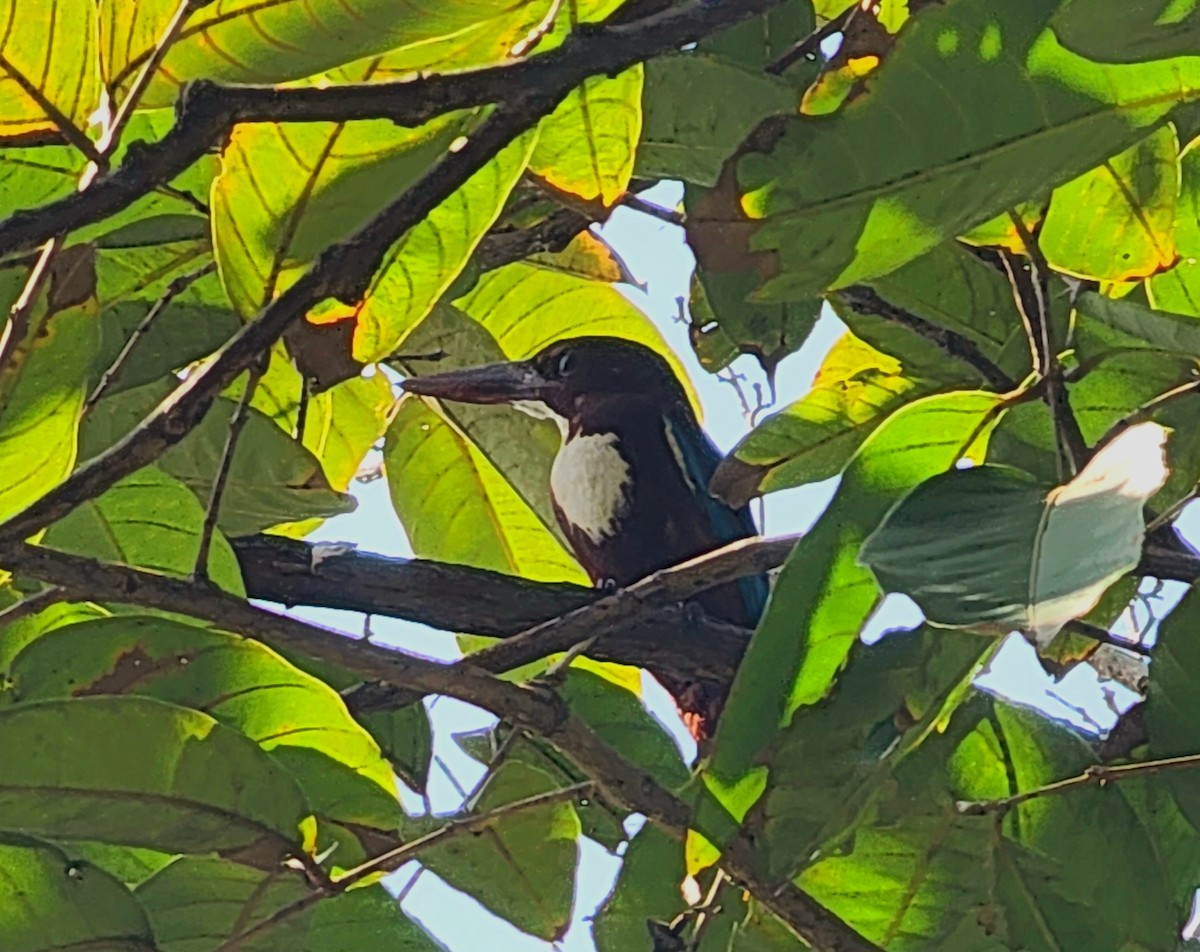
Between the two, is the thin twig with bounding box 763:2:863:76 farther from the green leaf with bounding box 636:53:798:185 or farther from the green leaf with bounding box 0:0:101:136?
the green leaf with bounding box 0:0:101:136

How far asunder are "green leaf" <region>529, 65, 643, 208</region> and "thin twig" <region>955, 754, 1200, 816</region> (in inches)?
14.9

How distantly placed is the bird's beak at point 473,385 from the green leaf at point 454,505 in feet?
0.09

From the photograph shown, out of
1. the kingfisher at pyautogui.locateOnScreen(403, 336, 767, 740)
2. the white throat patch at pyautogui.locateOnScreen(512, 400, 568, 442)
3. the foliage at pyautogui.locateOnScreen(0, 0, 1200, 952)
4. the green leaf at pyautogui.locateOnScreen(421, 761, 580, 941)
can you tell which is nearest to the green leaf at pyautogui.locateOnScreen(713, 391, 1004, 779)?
the foliage at pyautogui.locateOnScreen(0, 0, 1200, 952)

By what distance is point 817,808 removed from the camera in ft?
2.45

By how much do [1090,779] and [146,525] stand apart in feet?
1.79

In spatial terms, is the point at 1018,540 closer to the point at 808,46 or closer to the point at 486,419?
the point at 808,46

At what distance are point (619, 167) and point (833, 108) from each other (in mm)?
151

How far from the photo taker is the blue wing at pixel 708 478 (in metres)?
2.47

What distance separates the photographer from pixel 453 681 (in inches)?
32.3

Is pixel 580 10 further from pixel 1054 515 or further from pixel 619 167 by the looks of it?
pixel 1054 515

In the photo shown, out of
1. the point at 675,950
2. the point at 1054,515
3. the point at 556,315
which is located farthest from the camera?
the point at 556,315

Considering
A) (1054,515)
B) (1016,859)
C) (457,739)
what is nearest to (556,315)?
(457,739)

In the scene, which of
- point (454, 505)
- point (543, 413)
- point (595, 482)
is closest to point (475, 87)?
point (454, 505)

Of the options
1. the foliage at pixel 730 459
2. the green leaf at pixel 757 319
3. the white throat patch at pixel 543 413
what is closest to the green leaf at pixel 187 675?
Answer: the foliage at pixel 730 459
